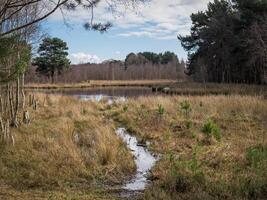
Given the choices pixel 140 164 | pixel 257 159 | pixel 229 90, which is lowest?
pixel 140 164

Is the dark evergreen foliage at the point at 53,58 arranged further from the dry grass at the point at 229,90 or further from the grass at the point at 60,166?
the grass at the point at 60,166

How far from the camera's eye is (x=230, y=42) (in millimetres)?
47594

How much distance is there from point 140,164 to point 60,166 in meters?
2.42

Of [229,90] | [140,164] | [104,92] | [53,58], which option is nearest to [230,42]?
[229,90]

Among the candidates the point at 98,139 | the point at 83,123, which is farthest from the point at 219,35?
the point at 98,139

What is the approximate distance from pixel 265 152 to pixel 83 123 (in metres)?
9.21

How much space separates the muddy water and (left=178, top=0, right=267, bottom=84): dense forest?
79.2 feet

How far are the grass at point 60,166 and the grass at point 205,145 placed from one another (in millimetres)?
989

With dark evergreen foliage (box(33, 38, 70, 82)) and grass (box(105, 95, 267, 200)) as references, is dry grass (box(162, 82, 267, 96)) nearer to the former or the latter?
grass (box(105, 95, 267, 200))

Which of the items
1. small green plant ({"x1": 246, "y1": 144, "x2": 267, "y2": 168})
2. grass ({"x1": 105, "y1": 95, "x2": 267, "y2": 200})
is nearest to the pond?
grass ({"x1": 105, "y1": 95, "x2": 267, "y2": 200})

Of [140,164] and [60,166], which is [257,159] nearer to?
[140,164]

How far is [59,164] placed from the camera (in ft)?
30.7

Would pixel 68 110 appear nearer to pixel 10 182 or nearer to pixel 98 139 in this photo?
pixel 98 139

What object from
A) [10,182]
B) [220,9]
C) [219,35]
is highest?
[220,9]
